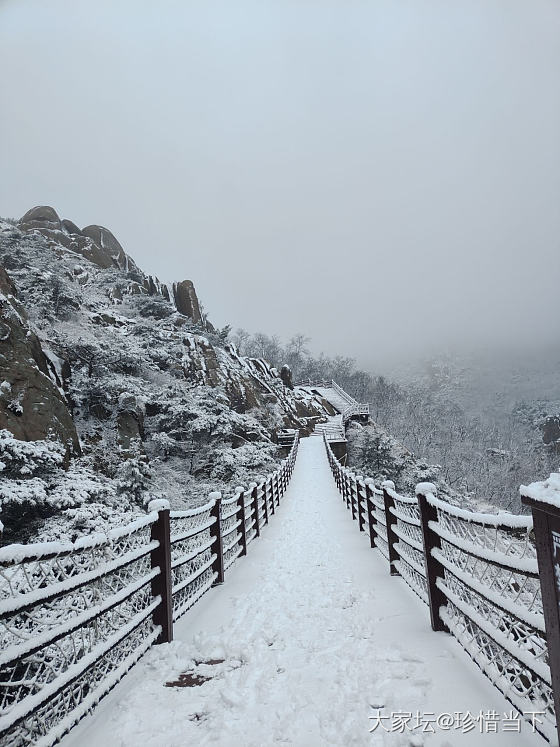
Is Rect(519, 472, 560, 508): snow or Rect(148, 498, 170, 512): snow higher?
Rect(519, 472, 560, 508): snow

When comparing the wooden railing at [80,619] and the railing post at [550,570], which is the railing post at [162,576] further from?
the railing post at [550,570]

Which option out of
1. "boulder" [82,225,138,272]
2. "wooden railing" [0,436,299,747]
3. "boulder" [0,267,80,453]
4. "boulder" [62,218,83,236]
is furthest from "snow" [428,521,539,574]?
"boulder" [62,218,83,236]

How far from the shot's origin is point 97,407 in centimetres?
1419

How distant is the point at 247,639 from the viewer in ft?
12.2

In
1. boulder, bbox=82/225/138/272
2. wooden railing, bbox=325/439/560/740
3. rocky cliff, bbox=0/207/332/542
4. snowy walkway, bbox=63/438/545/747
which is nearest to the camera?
wooden railing, bbox=325/439/560/740

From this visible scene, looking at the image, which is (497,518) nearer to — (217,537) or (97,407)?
(217,537)

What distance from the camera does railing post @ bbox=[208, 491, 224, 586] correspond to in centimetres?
546

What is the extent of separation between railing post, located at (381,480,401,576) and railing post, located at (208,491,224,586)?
242 cm

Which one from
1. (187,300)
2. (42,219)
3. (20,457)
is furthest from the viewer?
(187,300)

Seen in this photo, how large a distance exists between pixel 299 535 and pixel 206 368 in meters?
18.1

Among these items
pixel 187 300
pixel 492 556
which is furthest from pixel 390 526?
→ pixel 187 300

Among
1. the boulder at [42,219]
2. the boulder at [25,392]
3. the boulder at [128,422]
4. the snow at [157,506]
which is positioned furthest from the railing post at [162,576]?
the boulder at [42,219]

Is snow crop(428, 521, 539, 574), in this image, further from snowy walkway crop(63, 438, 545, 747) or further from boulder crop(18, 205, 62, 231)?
boulder crop(18, 205, 62, 231)

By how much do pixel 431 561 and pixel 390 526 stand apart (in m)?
1.85
